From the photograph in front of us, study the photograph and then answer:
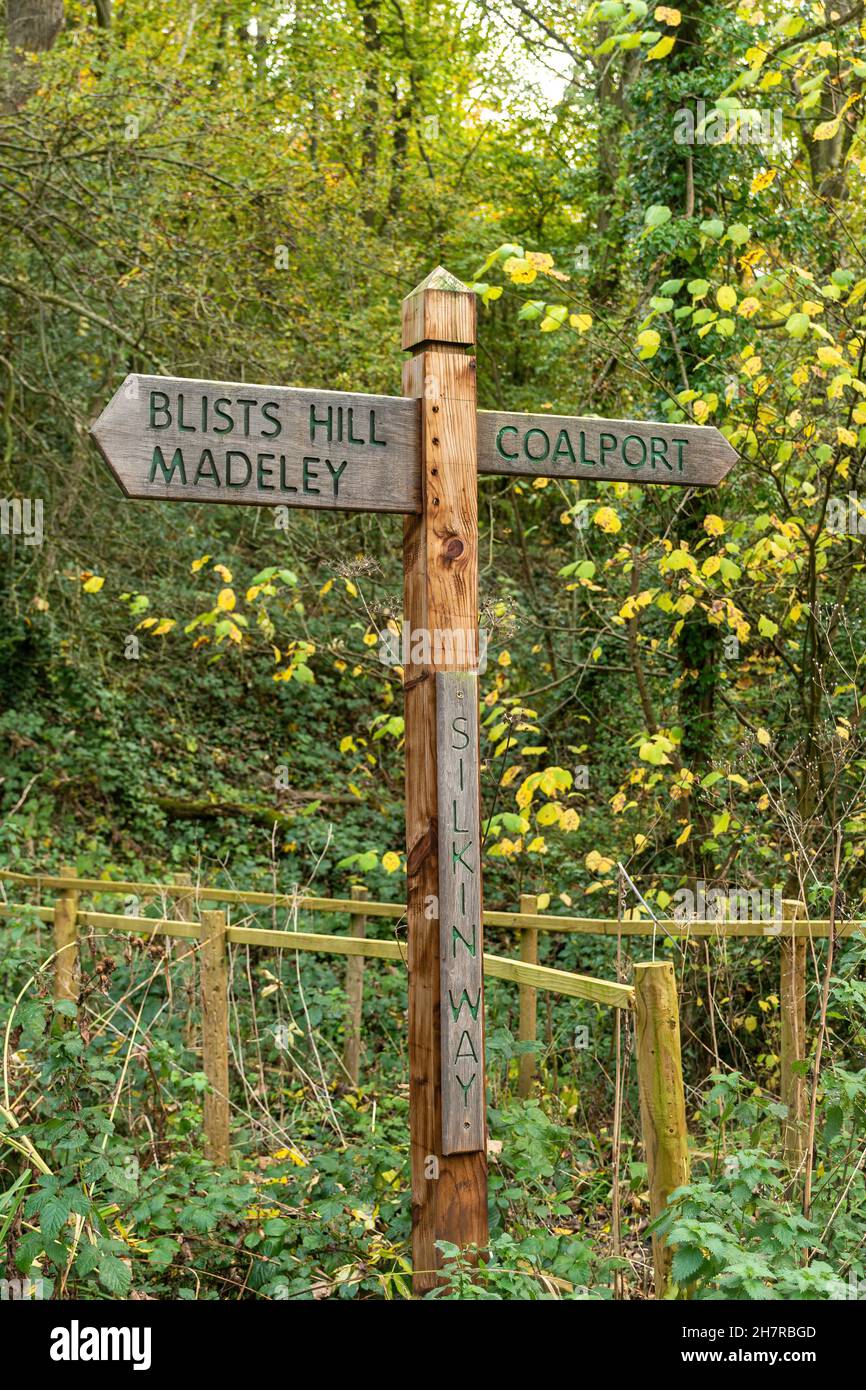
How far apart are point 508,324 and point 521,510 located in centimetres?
236

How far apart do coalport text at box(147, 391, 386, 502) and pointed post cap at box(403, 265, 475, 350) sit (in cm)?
27

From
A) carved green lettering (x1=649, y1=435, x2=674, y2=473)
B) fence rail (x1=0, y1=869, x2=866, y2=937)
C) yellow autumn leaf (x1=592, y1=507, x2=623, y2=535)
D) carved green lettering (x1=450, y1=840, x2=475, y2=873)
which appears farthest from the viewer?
yellow autumn leaf (x1=592, y1=507, x2=623, y2=535)

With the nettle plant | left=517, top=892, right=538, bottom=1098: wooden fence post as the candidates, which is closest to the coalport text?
the nettle plant

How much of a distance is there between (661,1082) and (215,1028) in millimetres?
2715

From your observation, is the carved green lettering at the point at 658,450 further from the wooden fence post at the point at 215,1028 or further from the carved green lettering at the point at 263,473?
the wooden fence post at the point at 215,1028

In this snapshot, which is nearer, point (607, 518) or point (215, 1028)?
point (215, 1028)

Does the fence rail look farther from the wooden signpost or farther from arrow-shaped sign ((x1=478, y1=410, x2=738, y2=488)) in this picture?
arrow-shaped sign ((x1=478, y1=410, x2=738, y2=488))

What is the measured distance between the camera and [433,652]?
3371mm

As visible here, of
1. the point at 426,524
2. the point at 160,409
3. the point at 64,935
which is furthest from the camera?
the point at 64,935

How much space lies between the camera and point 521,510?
16516mm

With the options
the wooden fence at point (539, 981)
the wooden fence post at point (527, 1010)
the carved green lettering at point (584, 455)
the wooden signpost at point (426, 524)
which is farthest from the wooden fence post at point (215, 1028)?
the carved green lettering at point (584, 455)

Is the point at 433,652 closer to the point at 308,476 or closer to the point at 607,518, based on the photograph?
the point at 308,476

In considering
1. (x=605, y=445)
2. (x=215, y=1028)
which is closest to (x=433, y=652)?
(x=605, y=445)

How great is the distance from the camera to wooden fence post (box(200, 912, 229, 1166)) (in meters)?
5.22
